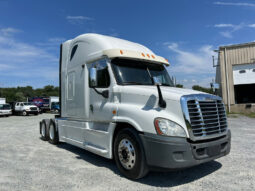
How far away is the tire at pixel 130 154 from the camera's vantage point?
3719mm

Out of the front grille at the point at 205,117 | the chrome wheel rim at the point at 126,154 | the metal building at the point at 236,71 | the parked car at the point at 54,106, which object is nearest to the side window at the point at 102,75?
the chrome wheel rim at the point at 126,154

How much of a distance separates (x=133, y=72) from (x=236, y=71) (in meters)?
19.7

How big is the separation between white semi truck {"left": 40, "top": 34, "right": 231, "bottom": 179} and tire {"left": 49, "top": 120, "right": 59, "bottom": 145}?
1.60m

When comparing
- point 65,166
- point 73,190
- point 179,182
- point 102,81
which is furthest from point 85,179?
point 102,81

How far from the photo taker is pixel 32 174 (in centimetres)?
430

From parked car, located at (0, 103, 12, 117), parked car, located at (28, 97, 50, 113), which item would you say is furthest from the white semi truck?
parked car, located at (28, 97, 50, 113)

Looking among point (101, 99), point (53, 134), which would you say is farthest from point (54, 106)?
point (101, 99)

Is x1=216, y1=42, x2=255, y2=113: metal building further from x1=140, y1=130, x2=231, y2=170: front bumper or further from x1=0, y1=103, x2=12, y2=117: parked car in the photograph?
x1=0, y1=103, x2=12, y2=117: parked car

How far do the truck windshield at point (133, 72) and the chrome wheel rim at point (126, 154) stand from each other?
125 centimetres

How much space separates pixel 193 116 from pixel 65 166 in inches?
124

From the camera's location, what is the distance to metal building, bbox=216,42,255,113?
20266mm

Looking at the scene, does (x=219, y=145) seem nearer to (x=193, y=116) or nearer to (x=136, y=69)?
(x=193, y=116)

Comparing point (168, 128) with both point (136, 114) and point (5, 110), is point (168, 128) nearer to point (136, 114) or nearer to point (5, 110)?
point (136, 114)

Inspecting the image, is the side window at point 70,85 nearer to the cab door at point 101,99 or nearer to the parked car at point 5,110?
the cab door at point 101,99
